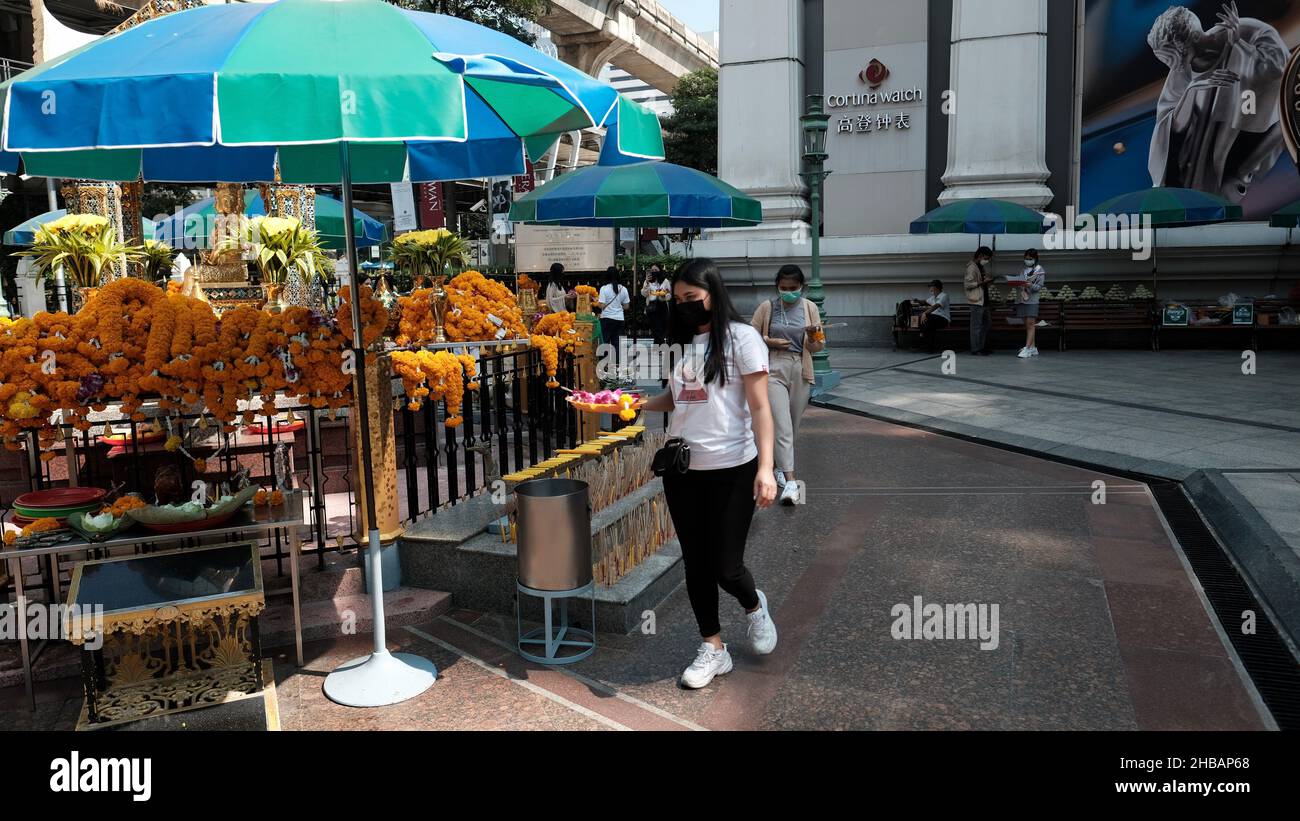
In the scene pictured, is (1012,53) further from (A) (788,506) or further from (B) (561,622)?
(B) (561,622)

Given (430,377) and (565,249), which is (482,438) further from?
(565,249)

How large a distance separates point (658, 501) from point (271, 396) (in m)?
2.39

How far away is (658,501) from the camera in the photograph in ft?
19.1

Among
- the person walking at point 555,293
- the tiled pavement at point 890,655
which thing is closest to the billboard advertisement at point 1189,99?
the person walking at point 555,293

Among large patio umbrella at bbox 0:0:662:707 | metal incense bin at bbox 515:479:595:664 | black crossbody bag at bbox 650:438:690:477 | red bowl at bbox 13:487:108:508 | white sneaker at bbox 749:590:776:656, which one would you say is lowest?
white sneaker at bbox 749:590:776:656

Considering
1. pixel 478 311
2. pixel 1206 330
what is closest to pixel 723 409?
pixel 478 311

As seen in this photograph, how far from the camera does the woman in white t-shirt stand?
414cm

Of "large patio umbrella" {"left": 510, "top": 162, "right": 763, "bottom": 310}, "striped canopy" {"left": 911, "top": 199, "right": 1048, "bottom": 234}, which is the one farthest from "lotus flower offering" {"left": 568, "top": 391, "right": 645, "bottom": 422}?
"striped canopy" {"left": 911, "top": 199, "right": 1048, "bottom": 234}

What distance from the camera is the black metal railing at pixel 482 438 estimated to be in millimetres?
5582

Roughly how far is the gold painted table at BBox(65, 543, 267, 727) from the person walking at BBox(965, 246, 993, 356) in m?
13.6

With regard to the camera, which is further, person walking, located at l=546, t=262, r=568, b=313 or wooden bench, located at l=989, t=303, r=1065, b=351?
person walking, located at l=546, t=262, r=568, b=313

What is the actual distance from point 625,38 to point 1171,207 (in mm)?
27240

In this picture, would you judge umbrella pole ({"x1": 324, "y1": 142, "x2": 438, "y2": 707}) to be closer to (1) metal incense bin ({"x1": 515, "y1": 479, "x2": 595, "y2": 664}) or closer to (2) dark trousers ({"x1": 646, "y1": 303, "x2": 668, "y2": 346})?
(1) metal incense bin ({"x1": 515, "y1": 479, "x2": 595, "y2": 664})

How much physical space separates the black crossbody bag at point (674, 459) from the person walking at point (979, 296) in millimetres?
12670
